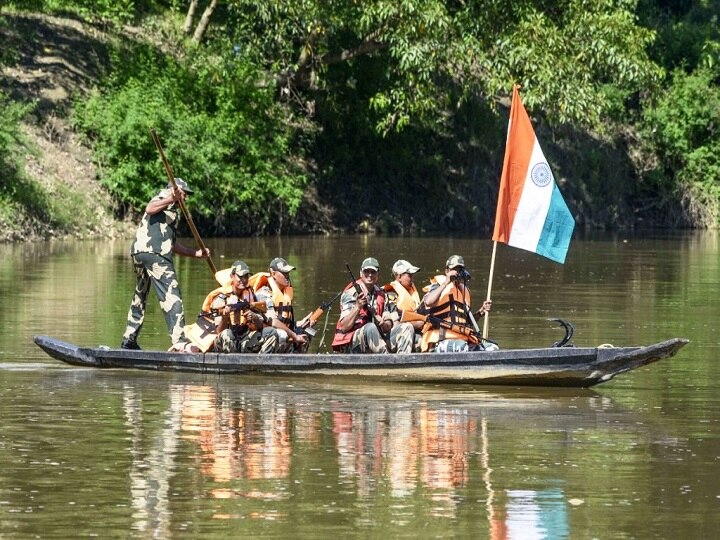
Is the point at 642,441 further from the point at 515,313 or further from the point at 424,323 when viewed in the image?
the point at 515,313

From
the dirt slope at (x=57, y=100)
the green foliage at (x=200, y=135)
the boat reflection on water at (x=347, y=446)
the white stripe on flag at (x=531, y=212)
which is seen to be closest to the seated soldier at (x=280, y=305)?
the boat reflection on water at (x=347, y=446)

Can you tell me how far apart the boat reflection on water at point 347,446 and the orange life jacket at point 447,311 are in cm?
68

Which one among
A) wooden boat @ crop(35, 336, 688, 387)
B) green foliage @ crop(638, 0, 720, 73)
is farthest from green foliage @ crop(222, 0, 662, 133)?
wooden boat @ crop(35, 336, 688, 387)

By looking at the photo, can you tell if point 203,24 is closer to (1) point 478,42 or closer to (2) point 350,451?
(1) point 478,42

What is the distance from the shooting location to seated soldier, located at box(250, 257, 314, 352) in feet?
58.3

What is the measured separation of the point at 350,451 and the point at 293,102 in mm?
37246

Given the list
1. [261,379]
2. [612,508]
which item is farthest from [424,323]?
[612,508]

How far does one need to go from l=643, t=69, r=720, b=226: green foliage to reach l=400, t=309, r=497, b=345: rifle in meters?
41.4

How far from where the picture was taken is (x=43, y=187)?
4159cm

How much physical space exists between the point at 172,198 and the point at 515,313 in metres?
8.07

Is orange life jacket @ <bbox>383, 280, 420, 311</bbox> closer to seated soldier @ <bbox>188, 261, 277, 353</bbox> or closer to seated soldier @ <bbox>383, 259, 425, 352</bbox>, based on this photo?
seated soldier @ <bbox>383, 259, 425, 352</bbox>

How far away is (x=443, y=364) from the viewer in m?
16.6

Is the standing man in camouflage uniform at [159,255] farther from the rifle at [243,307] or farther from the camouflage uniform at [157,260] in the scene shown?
the rifle at [243,307]

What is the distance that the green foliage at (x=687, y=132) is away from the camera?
57.9m
